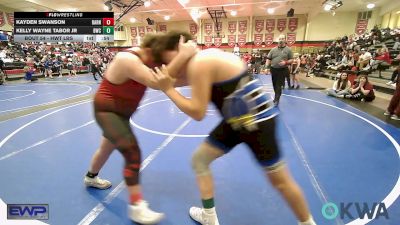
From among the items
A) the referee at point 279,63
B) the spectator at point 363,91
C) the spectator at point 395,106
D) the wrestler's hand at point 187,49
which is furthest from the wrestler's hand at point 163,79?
the spectator at point 363,91

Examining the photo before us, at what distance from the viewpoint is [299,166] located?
2.94 m

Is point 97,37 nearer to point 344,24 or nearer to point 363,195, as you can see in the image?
point 363,195

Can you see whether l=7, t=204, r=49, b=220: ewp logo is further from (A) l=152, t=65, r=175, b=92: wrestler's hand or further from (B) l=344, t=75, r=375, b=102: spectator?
(B) l=344, t=75, r=375, b=102: spectator

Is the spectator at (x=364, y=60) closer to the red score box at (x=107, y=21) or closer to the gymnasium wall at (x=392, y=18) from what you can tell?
Result: the red score box at (x=107, y=21)

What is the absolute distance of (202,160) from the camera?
1758 millimetres

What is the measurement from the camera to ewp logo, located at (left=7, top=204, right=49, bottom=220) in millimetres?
2049

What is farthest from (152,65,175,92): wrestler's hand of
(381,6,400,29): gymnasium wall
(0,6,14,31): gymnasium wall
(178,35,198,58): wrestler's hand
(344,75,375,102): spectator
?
(0,6,14,31): gymnasium wall

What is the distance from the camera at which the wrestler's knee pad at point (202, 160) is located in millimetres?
1750

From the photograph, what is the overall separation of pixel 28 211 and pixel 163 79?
A: 177 centimetres

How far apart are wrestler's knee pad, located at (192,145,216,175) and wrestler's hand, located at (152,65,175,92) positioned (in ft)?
1.79

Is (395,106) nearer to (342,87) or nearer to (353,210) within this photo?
(342,87)

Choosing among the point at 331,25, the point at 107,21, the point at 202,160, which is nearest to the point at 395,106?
the point at 202,160

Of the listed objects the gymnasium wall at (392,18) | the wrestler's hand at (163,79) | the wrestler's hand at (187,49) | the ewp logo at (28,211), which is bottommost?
the ewp logo at (28,211)

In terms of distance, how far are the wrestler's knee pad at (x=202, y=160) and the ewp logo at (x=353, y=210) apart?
1111 millimetres
